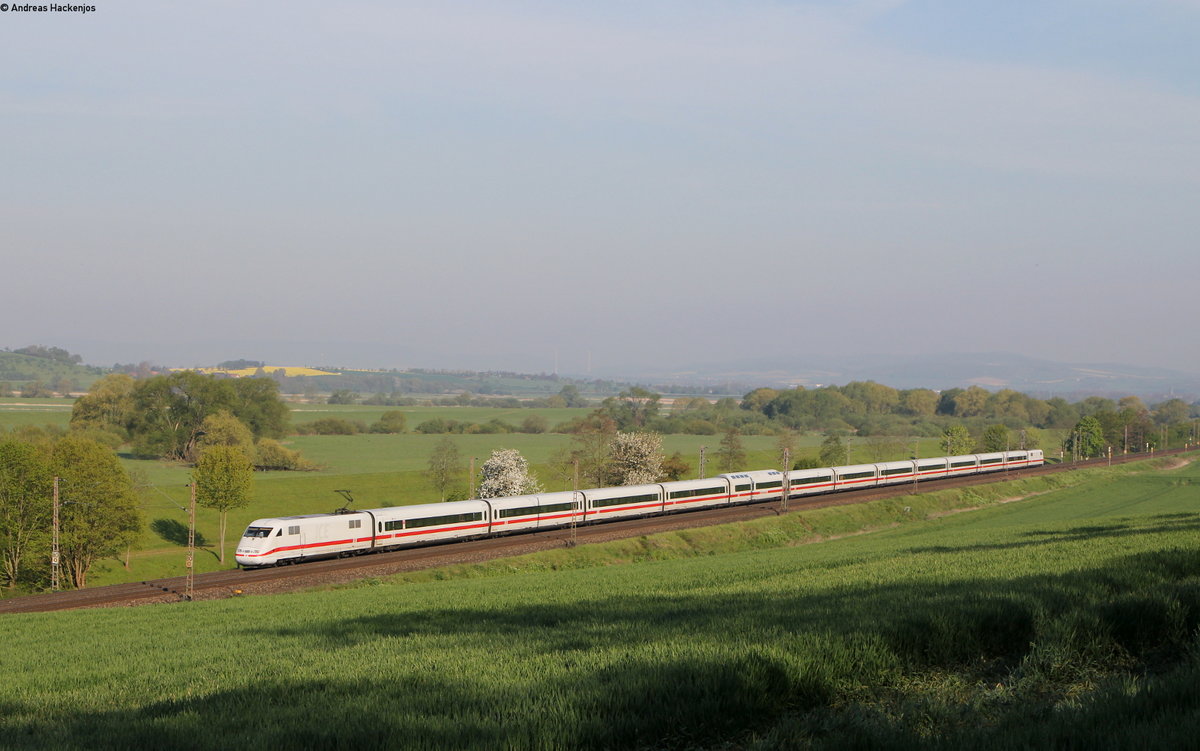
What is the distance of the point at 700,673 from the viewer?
965 centimetres

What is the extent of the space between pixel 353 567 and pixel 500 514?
1377 centimetres

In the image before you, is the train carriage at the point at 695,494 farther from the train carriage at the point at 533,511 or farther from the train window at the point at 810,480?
the train carriage at the point at 533,511

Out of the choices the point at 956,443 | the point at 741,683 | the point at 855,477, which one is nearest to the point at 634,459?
the point at 855,477

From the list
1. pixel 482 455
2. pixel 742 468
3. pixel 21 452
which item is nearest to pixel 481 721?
pixel 21 452

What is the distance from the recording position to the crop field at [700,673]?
8.00 m

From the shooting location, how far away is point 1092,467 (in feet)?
366

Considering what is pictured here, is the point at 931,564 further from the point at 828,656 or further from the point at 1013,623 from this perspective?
the point at 828,656

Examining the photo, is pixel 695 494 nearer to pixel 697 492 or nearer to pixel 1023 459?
pixel 697 492

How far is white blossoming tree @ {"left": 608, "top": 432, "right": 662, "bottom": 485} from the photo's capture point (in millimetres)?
86000

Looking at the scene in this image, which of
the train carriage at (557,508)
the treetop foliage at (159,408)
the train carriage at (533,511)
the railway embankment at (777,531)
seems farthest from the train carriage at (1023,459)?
the treetop foliage at (159,408)

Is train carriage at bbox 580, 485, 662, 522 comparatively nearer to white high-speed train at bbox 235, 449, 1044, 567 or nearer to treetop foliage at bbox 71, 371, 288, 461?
white high-speed train at bbox 235, 449, 1044, 567

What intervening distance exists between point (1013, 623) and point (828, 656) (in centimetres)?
343

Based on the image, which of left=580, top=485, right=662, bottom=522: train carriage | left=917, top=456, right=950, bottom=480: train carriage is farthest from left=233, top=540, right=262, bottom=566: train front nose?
left=917, top=456, right=950, bottom=480: train carriage

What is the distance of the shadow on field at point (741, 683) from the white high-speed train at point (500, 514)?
32884mm
